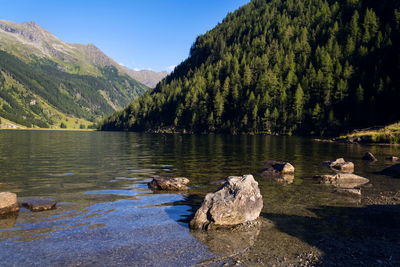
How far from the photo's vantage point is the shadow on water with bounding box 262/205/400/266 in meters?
11.1

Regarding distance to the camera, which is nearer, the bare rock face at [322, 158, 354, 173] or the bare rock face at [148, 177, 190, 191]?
the bare rock face at [148, 177, 190, 191]

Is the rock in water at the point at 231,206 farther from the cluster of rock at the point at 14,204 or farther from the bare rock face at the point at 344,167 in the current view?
the bare rock face at the point at 344,167

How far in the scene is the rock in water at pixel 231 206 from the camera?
14.7m

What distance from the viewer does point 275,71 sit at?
172 metres

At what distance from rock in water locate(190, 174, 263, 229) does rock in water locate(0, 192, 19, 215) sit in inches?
414

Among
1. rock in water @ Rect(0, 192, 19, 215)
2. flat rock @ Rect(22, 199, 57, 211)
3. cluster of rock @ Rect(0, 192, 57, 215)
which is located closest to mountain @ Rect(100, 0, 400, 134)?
flat rock @ Rect(22, 199, 57, 211)

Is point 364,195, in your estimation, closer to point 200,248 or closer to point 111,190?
point 200,248

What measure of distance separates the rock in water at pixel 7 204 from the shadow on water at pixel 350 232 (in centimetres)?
1456

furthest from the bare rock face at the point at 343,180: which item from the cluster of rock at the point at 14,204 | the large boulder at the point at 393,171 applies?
the cluster of rock at the point at 14,204

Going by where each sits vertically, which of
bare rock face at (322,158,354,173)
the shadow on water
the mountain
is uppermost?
the mountain

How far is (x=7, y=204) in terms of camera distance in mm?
15961

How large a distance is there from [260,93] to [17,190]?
154 meters

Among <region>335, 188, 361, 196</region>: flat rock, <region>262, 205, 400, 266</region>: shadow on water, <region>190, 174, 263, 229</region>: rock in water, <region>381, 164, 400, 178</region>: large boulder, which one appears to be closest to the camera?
<region>262, 205, 400, 266</region>: shadow on water

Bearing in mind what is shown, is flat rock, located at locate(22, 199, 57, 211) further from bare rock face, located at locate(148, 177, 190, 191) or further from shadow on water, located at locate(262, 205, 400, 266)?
shadow on water, located at locate(262, 205, 400, 266)
